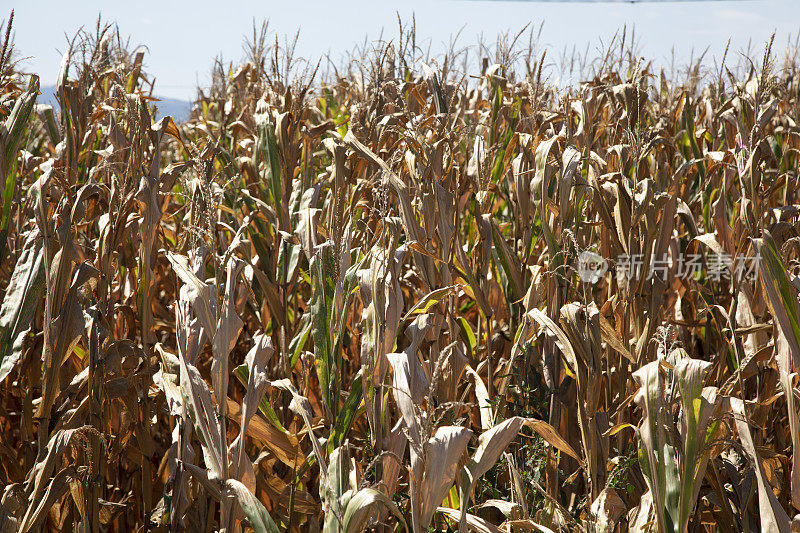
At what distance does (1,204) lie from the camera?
161 cm

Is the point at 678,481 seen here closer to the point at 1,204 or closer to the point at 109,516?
the point at 109,516

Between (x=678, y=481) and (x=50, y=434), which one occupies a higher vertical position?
(x=678, y=481)

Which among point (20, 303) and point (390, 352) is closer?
point (390, 352)

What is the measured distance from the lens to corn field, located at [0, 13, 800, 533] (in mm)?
1284

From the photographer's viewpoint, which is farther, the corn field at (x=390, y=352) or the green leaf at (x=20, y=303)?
the green leaf at (x=20, y=303)

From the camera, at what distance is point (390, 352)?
1.42m

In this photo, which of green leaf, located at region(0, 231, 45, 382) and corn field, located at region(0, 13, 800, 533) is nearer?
corn field, located at region(0, 13, 800, 533)

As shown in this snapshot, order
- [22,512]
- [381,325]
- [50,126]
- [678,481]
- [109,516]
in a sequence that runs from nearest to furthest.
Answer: [678,481]
[381,325]
[22,512]
[109,516]
[50,126]

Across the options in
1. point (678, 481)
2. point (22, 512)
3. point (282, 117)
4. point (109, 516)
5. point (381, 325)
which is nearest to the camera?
point (678, 481)

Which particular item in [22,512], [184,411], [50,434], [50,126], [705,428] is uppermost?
[50,126]

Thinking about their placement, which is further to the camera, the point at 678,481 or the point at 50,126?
the point at 50,126

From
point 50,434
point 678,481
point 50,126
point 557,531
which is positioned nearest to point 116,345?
point 50,434

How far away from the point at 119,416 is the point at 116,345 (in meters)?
0.33

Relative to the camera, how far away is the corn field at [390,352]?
1.28 m
